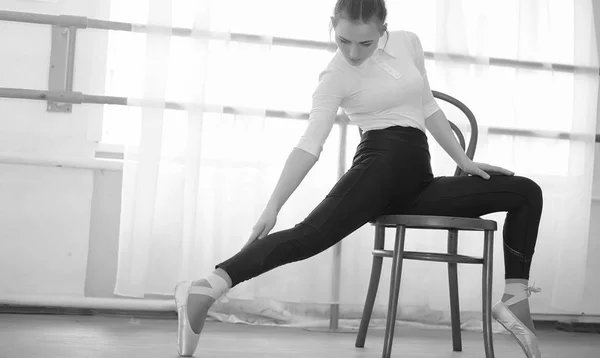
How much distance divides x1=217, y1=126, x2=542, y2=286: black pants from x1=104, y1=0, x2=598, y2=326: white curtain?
80cm

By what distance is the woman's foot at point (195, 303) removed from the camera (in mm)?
1552

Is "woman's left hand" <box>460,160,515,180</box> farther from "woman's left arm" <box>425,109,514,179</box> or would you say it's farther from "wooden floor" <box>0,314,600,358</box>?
"wooden floor" <box>0,314,600,358</box>

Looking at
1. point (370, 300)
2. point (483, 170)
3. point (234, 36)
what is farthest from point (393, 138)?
point (234, 36)

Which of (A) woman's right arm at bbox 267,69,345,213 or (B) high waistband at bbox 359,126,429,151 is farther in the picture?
(B) high waistband at bbox 359,126,429,151

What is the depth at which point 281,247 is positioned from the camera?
1590 mm

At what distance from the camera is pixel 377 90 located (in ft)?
6.17

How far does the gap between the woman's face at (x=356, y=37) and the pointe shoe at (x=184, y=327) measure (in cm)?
67

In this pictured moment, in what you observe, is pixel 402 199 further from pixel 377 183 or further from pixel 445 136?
pixel 445 136

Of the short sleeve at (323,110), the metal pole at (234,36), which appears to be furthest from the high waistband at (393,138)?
the metal pole at (234,36)

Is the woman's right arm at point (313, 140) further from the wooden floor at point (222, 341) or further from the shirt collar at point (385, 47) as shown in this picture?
the wooden floor at point (222, 341)

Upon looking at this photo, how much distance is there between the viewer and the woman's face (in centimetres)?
175

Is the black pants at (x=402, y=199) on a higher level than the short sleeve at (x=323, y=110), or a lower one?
lower

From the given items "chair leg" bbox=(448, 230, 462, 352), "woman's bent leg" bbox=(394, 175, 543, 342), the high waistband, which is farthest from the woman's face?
"chair leg" bbox=(448, 230, 462, 352)

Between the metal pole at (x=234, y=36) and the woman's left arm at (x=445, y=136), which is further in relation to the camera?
the metal pole at (x=234, y=36)
